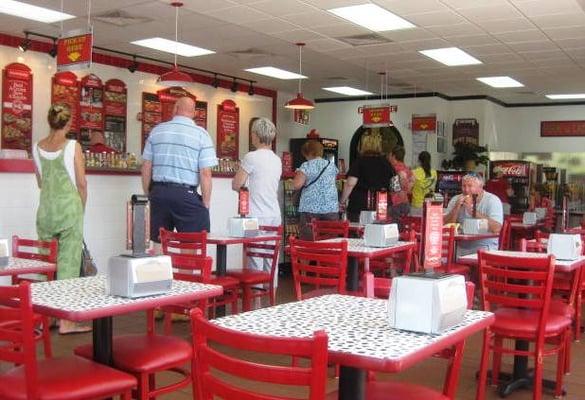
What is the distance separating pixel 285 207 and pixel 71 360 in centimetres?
689

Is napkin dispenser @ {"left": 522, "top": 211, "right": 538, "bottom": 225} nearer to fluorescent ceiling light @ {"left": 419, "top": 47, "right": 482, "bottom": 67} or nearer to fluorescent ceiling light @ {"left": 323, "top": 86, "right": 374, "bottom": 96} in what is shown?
fluorescent ceiling light @ {"left": 419, "top": 47, "right": 482, "bottom": 67}

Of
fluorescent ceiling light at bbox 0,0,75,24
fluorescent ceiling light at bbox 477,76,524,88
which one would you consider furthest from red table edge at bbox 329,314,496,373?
fluorescent ceiling light at bbox 477,76,524,88

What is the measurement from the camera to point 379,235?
15.7ft

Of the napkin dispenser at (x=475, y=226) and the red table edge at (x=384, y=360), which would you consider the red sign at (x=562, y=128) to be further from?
the red table edge at (x=384, y=360)

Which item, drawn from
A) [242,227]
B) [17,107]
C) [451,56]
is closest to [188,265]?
[242,227]

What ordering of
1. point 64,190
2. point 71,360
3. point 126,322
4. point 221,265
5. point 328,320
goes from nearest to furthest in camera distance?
point 328,320 < point 71,360 < point 64,190 < point 221,265 < point 126,322

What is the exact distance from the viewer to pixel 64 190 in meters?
4.99

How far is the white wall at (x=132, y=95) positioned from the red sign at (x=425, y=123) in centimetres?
290

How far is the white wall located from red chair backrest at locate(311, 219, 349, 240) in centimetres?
488

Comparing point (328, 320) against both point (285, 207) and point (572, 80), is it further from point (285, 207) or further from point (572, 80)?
point (572, 80)

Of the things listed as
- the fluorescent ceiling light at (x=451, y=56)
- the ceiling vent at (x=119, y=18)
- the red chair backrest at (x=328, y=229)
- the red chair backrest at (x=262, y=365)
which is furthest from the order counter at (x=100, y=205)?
the red chair backrest at (x=262, y=365)

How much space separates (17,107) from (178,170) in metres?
4.99

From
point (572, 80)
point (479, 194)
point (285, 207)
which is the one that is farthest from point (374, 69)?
point (479, 194)

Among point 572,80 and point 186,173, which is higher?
point 572,80
